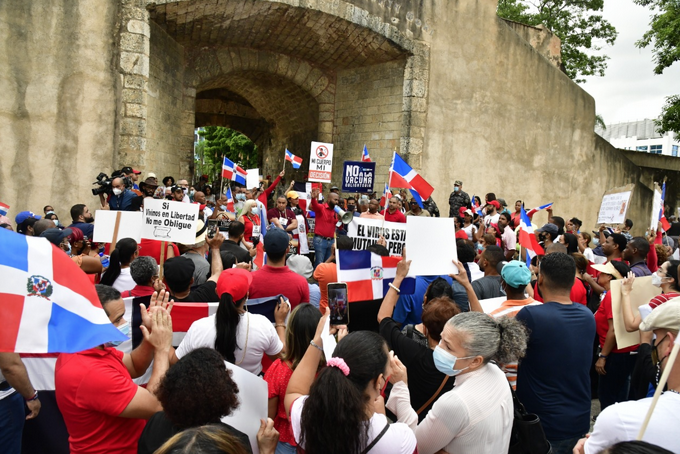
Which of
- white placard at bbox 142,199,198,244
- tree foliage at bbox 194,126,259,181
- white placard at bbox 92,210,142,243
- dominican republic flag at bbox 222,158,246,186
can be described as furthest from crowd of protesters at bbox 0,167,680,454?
tree foliage at bbox 194,126,259,181

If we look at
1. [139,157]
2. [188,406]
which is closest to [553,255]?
[188,406]

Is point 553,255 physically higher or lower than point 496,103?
lower

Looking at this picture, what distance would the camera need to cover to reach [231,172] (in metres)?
11.2

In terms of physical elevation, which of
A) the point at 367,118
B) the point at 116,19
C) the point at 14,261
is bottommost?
the point at 14,261

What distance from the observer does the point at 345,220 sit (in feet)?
33.7

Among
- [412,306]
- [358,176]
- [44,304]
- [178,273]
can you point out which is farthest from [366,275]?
[358,176]

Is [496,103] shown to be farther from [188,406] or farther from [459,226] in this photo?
[188,406]

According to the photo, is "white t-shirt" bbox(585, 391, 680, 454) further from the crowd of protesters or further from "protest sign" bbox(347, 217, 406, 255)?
"protest sign" bbox(347, 217, 406, 255)

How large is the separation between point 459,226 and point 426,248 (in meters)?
6.73

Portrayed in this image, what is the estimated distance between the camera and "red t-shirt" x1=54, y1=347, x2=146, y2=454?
7.51ft

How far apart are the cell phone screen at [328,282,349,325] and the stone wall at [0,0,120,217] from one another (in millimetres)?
8712

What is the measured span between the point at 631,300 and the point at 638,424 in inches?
88.7

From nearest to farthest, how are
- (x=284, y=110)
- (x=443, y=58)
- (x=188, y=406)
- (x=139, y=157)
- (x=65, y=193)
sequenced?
1. (x=188, y=406)
2. (x=65, y=193)
3. (x=139, y=157)
4. (x=443, y=58)
5. (x=284, y=110)

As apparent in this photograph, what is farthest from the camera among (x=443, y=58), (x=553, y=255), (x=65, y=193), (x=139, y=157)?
(x=443, y=58)
